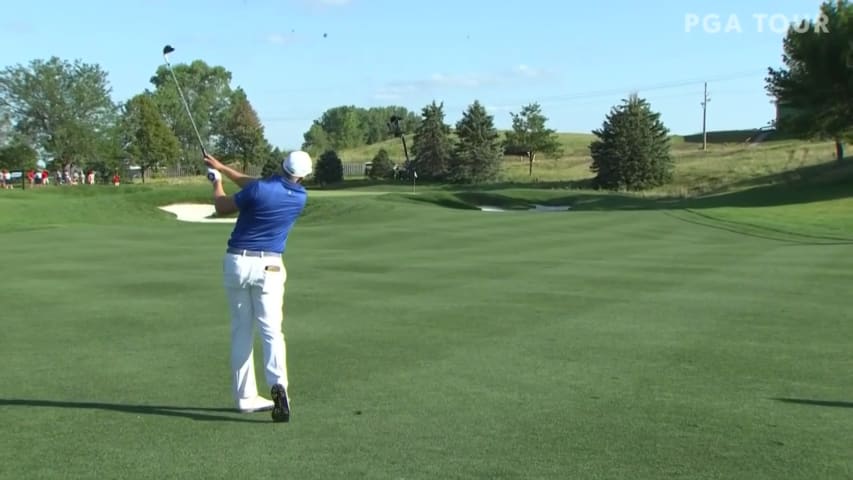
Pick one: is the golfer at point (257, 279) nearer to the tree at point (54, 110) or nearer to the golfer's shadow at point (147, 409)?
the golfer's shadow at point (147, 409)

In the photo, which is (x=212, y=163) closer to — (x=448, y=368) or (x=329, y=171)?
(x=448, y=368)

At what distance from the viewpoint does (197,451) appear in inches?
246

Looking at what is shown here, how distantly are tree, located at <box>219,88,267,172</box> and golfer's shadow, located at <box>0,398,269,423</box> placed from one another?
93898 mm

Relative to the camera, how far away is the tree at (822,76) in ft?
178

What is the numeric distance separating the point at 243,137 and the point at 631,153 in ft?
168

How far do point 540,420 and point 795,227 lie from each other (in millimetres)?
29971

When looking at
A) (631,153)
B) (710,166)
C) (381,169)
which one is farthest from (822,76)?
(381,169)

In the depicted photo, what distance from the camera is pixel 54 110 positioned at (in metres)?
95.3

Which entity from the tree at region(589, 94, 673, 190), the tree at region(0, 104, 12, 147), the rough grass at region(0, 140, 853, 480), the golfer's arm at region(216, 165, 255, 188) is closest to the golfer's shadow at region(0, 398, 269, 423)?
the rough grass at region(0, 140, 853, 480)

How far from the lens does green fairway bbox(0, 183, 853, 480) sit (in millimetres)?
6090

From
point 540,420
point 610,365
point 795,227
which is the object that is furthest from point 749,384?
point 795,227

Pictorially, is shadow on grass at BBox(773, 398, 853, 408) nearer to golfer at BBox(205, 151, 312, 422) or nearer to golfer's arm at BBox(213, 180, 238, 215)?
golfer at BBox(205, 151, 312, 422)

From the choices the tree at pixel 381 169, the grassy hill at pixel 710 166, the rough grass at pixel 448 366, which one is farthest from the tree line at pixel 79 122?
the rough grass at pixel 448 366

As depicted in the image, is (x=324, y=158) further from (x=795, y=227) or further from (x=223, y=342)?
(x=223, y=342)
